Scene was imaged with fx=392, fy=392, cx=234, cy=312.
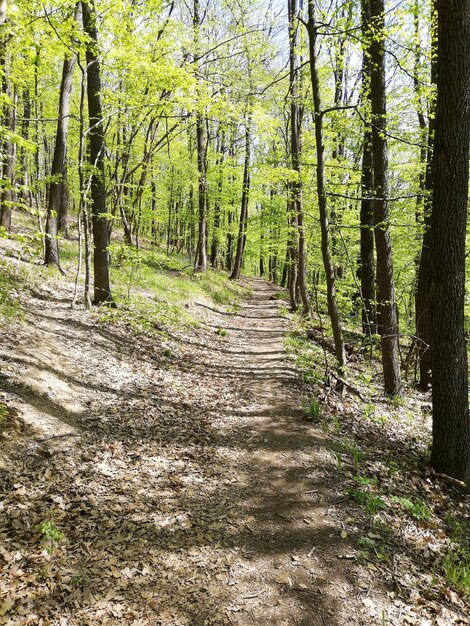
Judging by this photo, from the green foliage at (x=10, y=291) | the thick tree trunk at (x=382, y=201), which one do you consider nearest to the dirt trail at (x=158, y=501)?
the green foliage at (x=10, y=291)

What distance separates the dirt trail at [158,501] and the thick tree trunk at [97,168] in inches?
96.6

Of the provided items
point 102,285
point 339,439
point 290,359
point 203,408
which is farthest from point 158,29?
point 339,439

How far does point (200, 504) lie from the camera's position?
468 centimetres

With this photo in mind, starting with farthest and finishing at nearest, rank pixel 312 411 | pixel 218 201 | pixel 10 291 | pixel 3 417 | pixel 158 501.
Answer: pixel 218 201 < pixel 10 291 < pixel 312 411 < pixel 3 417 < pixel 158 501

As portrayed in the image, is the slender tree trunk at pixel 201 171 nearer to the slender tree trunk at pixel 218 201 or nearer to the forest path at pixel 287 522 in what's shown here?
the slender tree trunk at pixel 218 201

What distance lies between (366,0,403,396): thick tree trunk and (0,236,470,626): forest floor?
1854 mm

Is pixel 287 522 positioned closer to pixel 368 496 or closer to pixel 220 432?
pixel 368 496

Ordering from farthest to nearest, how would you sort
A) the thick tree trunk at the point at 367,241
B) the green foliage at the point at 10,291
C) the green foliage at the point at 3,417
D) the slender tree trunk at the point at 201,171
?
the slender tree trunk at the point at 201,171 < the thick tree trunk at the point at 367,241 < the green foliage at the point at 10,291 < the green foliage at the point at 3,417

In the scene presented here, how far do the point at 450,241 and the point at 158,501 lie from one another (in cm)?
518

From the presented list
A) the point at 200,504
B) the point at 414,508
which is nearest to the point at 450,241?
the point at 414,508

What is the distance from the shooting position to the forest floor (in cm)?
341

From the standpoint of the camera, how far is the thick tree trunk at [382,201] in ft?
26.2

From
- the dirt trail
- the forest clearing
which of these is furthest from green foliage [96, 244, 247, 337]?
the dirt trail

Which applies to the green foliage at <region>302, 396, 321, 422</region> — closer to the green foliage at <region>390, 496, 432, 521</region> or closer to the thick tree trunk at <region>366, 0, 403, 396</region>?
the green foliage at <region>390, 496, 432, 521</region>
